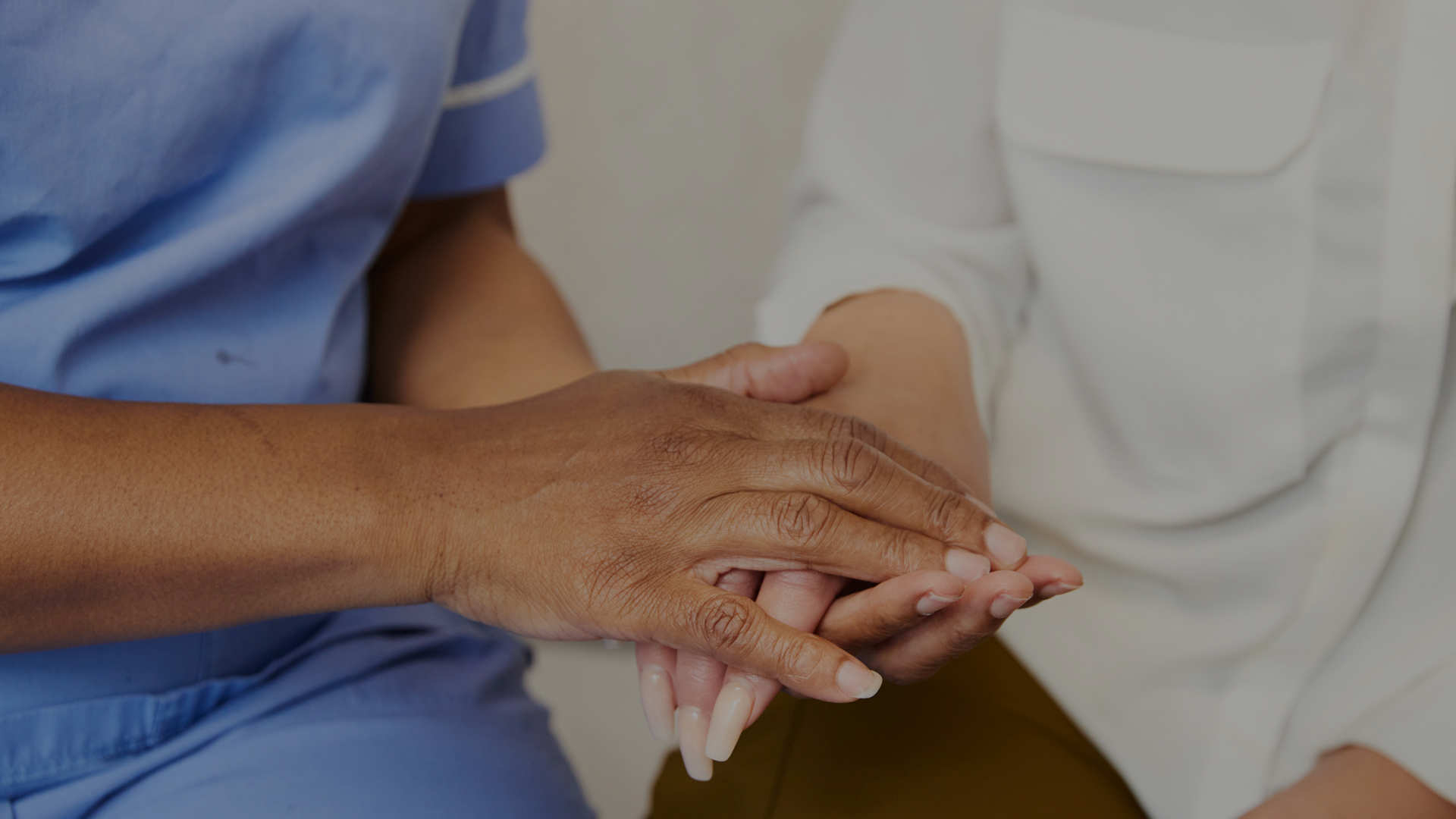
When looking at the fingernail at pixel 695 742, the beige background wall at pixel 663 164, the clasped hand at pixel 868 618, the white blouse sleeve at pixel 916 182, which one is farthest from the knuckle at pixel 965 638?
the beige background wall at pixel 663 164

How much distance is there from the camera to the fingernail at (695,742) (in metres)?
0.54

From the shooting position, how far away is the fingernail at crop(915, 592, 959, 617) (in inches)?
19.7

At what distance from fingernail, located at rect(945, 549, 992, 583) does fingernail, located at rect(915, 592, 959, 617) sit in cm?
1

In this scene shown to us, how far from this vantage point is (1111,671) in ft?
2.37

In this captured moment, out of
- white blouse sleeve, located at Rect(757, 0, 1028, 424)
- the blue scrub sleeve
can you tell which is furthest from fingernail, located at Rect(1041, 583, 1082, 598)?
the blue scrub sleeve

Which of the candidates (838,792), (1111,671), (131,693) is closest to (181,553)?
(131,693)

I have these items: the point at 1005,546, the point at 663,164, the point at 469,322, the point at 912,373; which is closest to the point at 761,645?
the point at 1005,546

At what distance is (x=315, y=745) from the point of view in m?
0.60

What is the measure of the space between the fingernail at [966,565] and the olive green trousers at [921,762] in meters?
0.21

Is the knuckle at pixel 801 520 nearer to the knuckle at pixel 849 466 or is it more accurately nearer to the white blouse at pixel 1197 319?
the knuckle at pixel 849 466

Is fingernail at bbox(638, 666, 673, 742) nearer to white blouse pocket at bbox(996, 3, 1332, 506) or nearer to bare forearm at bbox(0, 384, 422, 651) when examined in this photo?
bare forearm at bbox(0, 384, 422, 651)

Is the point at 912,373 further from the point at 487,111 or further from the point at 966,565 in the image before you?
the point at 487,111

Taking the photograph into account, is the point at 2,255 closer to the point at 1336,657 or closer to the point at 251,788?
the point at 251,788

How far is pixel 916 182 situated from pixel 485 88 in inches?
10.8
